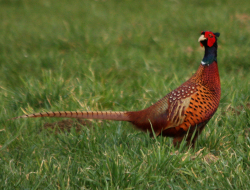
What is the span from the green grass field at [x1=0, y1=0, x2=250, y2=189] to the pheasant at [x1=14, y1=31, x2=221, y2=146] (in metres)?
0.14

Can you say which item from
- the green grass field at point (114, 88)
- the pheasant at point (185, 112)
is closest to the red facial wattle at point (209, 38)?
the pheasant at point (185, 112)

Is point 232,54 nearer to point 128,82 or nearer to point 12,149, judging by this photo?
point 128,82

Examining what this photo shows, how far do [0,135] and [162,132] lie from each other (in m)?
1.47

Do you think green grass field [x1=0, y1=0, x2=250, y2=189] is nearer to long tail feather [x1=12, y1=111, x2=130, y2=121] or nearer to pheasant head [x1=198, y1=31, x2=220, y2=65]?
long tail feather [x1=12, y1=111, x2=130, y2=121]

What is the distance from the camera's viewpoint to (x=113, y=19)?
23.0ft

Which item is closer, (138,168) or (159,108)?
(138,168)

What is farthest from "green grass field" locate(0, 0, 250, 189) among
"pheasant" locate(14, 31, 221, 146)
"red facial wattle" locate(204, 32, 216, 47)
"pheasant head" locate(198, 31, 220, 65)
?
"red facial wattle" locate(204, 32, 216, 47)

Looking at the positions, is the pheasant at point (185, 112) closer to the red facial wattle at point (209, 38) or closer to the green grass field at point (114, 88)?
the red facial wattle at point (209, 38)

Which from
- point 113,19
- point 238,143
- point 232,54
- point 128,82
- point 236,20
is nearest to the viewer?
point 238,143

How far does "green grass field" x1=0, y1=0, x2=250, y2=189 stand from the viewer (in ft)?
8.30

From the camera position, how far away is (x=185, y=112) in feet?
9.23

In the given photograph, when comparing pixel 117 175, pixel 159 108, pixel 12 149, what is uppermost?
pixel 159 108

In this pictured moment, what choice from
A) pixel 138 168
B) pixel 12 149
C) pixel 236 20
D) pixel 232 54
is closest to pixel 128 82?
pixel 232 54

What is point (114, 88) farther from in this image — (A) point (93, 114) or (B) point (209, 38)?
(B) point (209, 38)
